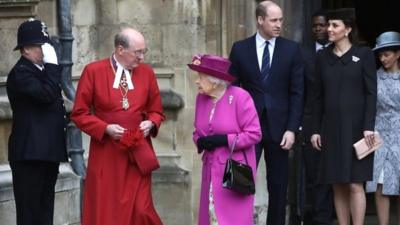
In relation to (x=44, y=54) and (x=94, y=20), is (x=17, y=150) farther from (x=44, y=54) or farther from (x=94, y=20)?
(x=94, y=20)

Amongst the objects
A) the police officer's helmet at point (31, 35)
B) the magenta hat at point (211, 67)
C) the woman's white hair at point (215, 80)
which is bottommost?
the woman's white hair at point (215, 80)

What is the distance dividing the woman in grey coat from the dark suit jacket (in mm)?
743

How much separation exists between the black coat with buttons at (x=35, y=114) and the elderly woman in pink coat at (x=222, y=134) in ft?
3.44

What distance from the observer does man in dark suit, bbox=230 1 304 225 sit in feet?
32.8

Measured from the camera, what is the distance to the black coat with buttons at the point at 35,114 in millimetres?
9281

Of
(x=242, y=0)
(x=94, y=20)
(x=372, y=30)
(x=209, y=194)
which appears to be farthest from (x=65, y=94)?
(x=372, y=30)

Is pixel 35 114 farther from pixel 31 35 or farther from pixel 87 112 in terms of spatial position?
pixel 31 35

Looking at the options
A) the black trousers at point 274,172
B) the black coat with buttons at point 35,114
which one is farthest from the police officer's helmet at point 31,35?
the black trousers at point 274,172

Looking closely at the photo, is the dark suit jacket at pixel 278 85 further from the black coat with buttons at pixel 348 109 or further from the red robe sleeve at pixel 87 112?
the red robe sleeve at pixel 87 112

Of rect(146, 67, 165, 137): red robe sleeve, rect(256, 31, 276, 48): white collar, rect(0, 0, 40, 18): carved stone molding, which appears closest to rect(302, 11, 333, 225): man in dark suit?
rect(256, 31, 276, 48): white collar

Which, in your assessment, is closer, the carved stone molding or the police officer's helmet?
the police officer's helmet

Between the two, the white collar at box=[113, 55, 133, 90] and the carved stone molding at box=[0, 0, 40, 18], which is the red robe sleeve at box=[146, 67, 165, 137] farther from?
the carved stone molding at box=[0, 0, 40, 18]

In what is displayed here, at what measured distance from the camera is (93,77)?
9484 mm

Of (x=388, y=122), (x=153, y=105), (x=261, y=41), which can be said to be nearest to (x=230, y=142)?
(x=153, y=105)
